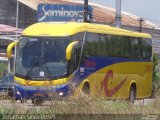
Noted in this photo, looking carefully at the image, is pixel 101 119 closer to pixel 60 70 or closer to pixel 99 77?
pixel 60 70

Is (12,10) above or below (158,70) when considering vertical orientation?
above

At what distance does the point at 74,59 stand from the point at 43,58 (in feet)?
3.82

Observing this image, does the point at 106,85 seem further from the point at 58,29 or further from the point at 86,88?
the point at 58,29

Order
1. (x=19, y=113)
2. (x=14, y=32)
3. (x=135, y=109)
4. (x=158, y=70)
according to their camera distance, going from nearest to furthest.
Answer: (x=19, y=113) → (x=135, y=109) → (x=158, y=70) → (x=14, y=32)

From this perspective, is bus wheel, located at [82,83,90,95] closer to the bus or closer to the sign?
the bus

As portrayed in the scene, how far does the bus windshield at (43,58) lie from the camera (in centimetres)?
2191

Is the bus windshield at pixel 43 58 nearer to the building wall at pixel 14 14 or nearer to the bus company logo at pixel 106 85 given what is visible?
the bus company logo at pixel 106 85

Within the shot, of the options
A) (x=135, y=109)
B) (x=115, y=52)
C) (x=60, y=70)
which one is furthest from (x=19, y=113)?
(x=115, y=52)

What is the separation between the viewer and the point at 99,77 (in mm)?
24016

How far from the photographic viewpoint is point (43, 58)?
22.0 meters

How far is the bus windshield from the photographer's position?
21906 mm

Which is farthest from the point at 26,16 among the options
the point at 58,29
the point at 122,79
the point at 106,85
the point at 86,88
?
the point at 86,88

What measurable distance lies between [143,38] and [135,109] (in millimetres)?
14858

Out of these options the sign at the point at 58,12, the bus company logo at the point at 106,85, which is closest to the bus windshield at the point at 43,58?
the bus company logo at the point at 106,85
